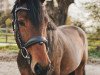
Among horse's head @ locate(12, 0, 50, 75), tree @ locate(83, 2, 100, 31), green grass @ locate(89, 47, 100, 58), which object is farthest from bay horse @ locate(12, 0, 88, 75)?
tree @ locate(83, 2, 100, 31)

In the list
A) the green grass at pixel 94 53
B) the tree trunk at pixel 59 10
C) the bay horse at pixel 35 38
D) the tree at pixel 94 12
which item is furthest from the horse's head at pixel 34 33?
the tree at pixel 94 12

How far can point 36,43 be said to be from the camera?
12.2 feet

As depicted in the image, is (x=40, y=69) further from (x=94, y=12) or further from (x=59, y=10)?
(x=94, y=12)

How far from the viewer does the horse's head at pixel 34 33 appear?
3.63 metres

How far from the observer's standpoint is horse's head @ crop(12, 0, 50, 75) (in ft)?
11.9

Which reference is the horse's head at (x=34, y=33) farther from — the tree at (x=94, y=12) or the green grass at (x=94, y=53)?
the tree at (x=94, y=12)

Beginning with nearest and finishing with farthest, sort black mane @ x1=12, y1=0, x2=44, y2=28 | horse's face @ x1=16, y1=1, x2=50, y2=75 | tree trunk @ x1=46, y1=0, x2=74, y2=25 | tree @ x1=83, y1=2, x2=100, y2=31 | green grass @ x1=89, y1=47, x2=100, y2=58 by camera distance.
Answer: horse's face @ x1=16, y1=1, x2=50, y2=75
black mane @ x1=12, y1=0, x2=44, y2=28
green grass @ x1=89, y1=47, x2=100, y2=58
tree trunk @ x1=46, y1=0, x2=74, y2=25
tree @ x1=83, y1=2, x2=100, y2=31

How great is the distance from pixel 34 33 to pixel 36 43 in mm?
120

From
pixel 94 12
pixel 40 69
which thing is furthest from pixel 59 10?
pixel 40 69

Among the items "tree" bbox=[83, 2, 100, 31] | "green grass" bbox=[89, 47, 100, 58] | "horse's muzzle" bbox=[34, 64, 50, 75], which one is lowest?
"green grass" bbox=[89, 47, 100, 58]

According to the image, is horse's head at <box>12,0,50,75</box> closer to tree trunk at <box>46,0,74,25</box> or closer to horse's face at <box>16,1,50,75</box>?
horse's face at <box>16,1,50,75</box>

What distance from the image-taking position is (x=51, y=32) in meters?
4.46

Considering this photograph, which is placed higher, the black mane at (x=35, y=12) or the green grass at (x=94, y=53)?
the black mane at (x=35, y=12)

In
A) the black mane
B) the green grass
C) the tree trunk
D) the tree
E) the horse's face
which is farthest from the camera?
the tree
